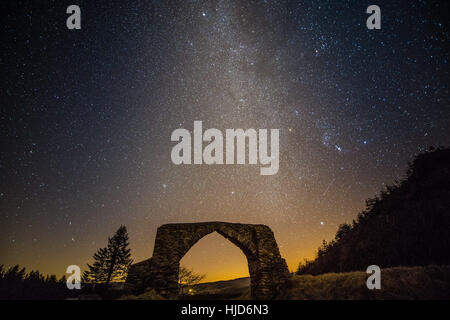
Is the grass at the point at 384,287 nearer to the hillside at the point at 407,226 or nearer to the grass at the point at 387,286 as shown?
the grass at the point at 387,286

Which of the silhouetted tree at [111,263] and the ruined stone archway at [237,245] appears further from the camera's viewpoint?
the silhouetted tree at [111,263]

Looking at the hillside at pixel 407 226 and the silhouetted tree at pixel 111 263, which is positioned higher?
the hillside at pixel 407 226

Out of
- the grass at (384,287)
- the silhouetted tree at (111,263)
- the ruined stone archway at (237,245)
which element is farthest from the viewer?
the silhouetted tree at (111,263)

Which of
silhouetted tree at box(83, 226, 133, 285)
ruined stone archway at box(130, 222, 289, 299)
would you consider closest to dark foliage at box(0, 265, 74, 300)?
silhouetted tree at box(83, 226, 133, 285)

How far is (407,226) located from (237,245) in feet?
66.8

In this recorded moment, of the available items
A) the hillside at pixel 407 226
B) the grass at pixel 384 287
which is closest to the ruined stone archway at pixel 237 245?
the grass at pixel 384 287

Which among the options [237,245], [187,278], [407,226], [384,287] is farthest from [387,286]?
[187,278]

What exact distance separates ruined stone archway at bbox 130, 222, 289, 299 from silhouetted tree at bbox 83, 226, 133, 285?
95.3 feet

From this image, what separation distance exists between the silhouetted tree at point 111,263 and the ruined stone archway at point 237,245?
95.3 feet

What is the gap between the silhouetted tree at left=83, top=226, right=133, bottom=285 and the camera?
34.5m

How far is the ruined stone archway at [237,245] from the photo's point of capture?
11.5 metres

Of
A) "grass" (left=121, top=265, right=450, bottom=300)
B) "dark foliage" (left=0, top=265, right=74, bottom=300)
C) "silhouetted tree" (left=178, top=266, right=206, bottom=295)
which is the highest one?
"grass" (left=121, top=265, right=450, bottom=300)

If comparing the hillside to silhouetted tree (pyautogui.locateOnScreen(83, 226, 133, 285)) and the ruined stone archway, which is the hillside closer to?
the ruined stone archway
